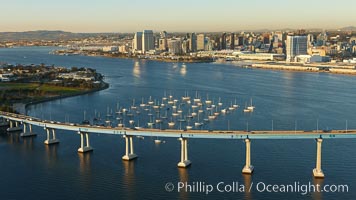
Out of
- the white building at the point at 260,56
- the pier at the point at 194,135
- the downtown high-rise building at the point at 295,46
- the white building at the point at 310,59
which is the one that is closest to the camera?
the pier at the point at 194,135

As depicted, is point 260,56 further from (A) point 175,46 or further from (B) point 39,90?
(B) point 39,90

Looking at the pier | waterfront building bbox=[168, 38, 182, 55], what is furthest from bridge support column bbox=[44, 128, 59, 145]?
waterfront building bbox=[168, 38, 182, 55]

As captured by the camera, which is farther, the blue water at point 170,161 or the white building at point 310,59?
the white building at point 310,59

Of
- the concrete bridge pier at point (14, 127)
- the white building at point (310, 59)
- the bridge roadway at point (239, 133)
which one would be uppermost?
the white building at point (310, 59)

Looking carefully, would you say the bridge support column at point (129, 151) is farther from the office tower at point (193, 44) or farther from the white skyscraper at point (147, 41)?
the white skyscraper at point (147, 41)

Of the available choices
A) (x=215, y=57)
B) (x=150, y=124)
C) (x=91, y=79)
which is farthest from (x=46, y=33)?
(x=150, y=124)

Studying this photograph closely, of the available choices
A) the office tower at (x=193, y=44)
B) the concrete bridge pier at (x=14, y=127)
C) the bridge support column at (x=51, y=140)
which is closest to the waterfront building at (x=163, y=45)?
the office tower at (x=193, y=44)

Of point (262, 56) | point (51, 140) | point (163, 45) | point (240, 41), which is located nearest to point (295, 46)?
point (262, 56)

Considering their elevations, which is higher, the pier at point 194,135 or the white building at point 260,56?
the white building at point 260,56

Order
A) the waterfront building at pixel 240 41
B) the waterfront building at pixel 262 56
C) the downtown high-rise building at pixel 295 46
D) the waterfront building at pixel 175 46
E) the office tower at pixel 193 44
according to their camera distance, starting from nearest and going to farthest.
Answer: the downtown high-rise building at pixel 295 46
the waterfront building at pixel 262 56
the waterfront building at pixel 175 46
the office tower at pixel 193 44
the waterfront building at pixel 240 41
